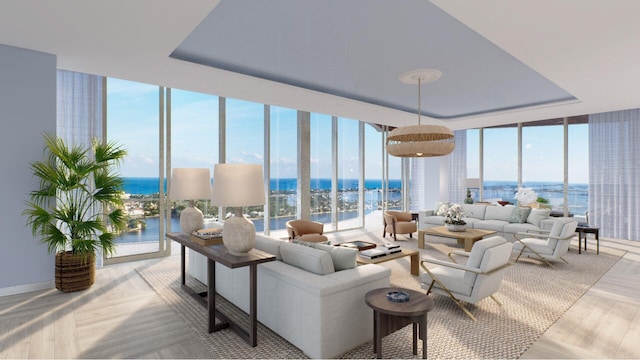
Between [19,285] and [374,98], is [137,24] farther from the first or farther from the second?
[374,98]

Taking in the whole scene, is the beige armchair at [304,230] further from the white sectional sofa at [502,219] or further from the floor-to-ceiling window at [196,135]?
the white sectional sofa at [502,219]

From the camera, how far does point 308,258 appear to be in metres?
2.68

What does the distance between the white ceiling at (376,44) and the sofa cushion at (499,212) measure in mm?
2410

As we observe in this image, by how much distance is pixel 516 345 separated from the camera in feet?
8.72

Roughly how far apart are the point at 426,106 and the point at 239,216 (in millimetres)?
5369

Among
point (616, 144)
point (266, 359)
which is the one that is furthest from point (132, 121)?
point (616, 144)

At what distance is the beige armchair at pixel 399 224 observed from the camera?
7.16 meters

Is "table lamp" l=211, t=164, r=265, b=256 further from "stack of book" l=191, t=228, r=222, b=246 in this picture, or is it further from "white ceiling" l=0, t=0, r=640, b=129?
"white ceiling" l=0, t=0, r=640, b=129

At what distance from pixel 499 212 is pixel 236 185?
650 centimetres

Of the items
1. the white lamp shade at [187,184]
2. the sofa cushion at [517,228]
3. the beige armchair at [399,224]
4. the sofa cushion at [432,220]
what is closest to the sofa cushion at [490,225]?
the sofa cushion at [517,228]

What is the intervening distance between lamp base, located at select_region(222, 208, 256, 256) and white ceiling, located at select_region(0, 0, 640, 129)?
180 cm

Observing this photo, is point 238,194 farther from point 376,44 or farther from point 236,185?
point 376,44

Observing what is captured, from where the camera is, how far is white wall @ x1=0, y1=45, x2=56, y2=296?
3.54 meters

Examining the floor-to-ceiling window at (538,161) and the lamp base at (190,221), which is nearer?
the lamp base at (190,221)
